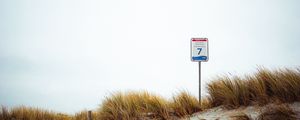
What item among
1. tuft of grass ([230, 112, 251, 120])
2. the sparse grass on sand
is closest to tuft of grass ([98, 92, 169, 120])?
the sparse grass on sand

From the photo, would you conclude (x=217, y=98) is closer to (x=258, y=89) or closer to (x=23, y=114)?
(x=258, y=89)

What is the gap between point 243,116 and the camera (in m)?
5.68

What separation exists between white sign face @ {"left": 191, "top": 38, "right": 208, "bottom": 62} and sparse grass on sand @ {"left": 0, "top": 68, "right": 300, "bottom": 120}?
0.98 m

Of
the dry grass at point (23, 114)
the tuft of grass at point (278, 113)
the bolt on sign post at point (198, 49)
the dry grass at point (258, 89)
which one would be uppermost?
the bolt on sign post at point (198, 49)

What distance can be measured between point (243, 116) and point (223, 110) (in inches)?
43.2

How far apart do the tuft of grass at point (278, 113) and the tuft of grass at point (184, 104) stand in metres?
2.23

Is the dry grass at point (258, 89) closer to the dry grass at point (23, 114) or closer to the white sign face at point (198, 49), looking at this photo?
the white sign face at point (198, 49)

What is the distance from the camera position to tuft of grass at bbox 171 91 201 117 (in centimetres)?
753

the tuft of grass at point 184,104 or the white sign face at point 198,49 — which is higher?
the white sign face at point 198,49

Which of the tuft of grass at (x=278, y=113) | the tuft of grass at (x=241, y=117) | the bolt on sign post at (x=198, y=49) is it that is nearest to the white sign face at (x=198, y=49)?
the bolt on sign post at (x=198, y=49)

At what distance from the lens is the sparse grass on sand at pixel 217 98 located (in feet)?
20.8

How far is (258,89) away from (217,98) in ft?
3.93

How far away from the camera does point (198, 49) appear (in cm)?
830

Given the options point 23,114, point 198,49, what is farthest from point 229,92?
point 23,114
